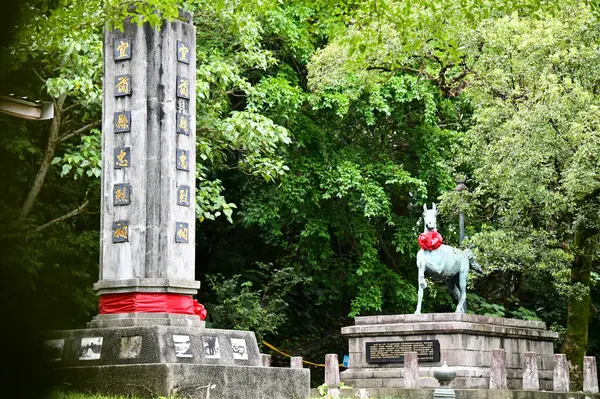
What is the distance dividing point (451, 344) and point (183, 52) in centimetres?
996

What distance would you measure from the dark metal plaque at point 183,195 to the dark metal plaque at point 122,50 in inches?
66.3

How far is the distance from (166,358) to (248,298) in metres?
11.1

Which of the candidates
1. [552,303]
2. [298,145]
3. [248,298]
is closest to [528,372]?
[248,298]

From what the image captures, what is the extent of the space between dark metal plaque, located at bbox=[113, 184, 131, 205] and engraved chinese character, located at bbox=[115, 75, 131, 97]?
1.10 meters

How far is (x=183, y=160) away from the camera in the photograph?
1136 cm

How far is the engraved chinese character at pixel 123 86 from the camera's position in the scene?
11.2 metres

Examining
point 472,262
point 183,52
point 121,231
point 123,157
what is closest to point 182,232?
point 121,231

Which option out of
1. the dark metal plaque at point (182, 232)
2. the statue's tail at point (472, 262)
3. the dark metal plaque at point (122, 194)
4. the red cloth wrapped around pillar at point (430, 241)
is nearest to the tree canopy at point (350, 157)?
the statue's tail at point (472, 262)

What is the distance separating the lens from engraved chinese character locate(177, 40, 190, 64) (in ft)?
37.6

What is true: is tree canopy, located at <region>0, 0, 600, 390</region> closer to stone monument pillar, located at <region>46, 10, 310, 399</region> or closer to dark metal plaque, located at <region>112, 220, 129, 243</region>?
stone monument pillar, located at <region>46, 10, 310, 399</region>

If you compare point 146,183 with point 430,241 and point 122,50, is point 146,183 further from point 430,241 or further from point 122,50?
point 430,241

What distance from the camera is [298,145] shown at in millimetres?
23203

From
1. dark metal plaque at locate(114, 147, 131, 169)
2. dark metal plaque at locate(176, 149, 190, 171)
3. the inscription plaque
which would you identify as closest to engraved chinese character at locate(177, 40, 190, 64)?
dark metal plaque at locate(176, 149, 190, 171)

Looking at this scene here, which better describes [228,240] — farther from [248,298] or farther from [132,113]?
[132,113]
